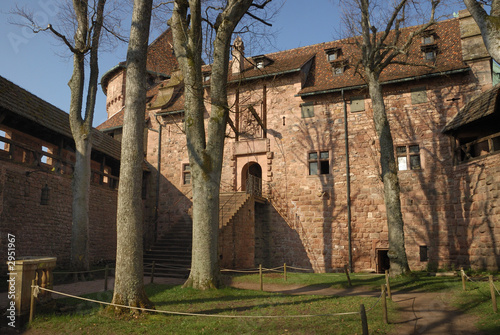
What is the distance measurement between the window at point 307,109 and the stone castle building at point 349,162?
0.08 meters

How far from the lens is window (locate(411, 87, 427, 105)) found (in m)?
16.2

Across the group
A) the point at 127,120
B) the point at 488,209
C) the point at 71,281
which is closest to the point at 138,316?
the point at 127,120

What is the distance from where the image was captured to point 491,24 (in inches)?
272

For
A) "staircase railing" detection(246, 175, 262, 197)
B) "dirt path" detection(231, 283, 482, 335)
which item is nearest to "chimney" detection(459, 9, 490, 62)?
"staircase railing" detection(246, 175, 262, 197)

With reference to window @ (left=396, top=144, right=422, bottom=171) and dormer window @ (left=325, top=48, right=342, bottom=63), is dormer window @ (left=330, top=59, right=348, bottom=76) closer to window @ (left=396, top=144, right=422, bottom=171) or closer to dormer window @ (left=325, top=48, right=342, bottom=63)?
dormer window @ (left=325, top=48, right=342, bottom=63)

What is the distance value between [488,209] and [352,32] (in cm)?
828

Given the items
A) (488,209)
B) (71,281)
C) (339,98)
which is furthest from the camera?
(339,98)

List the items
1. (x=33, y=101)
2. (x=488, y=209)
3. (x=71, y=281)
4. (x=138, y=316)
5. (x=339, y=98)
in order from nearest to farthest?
(x=138, y=316), (x=71, y=281), (x=488, y=209), (x=33, y=101), (x=339, y=98)

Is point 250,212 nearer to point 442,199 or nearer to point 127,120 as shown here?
point 442,199

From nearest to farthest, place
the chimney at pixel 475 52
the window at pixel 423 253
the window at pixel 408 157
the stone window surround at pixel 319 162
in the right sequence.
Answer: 1. the chimney at pixel 475 52
2. the window at pixel 423 253
3. the window at pixel 408 157
4. the stone window surround at pixel 319 162

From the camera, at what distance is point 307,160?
702 inches

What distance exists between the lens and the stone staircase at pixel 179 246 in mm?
13852

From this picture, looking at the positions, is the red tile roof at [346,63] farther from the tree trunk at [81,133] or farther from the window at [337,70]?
the tree trunk at [81,133]

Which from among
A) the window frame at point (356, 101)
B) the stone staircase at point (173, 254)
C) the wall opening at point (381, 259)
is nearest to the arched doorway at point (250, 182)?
the stone staircase at point (173, 254)
